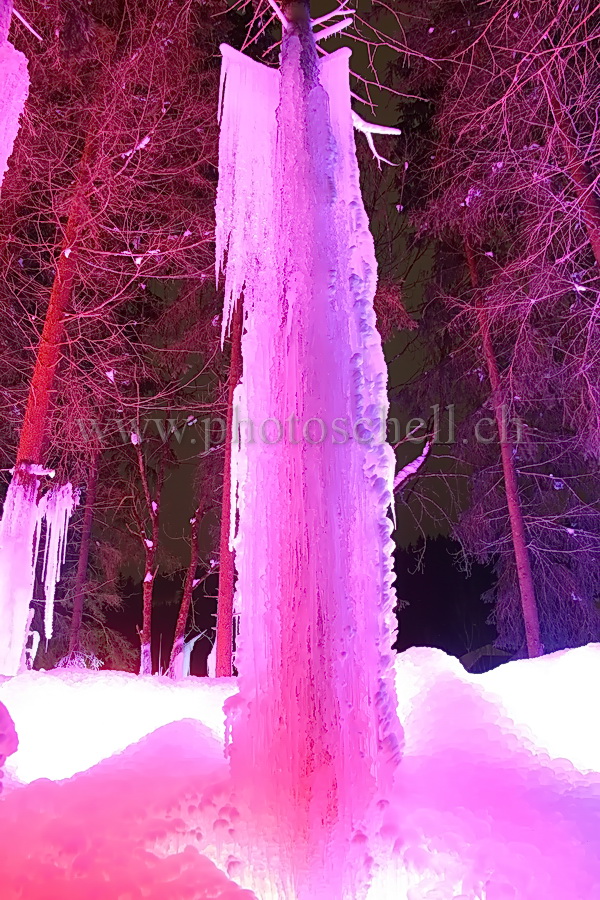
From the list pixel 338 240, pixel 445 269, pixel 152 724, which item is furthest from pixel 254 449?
pixel 445 269

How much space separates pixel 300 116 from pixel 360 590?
250 cm

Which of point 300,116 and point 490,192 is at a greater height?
point 490,192

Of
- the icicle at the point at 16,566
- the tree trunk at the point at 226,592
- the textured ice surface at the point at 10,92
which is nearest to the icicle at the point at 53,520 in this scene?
the icicle at the point at 16,566

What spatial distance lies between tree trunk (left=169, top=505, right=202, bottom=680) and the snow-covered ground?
26.5 ft

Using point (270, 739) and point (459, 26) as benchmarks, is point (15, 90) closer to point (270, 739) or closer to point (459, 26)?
point (270, 739)

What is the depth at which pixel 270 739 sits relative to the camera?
8.79ft

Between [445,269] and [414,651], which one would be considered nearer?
[414,651]

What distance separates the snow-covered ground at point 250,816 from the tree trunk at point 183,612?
8076 millimetres

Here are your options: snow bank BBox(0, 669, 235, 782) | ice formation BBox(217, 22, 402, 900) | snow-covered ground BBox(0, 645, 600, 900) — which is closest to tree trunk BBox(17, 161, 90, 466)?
snow bank BBox(0, 669, 235, 782)

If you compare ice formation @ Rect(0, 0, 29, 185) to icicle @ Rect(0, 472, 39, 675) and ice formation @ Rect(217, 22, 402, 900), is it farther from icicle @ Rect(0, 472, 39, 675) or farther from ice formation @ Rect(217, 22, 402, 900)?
icicle @ Rect(0, 472, 39, 675)

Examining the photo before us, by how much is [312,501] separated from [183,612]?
10.1 m

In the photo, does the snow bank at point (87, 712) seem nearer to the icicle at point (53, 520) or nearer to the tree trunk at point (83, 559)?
the icicle at point (53, 520)

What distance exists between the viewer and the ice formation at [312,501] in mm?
2602

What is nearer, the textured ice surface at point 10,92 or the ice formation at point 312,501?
the ice formation at point 312,501
